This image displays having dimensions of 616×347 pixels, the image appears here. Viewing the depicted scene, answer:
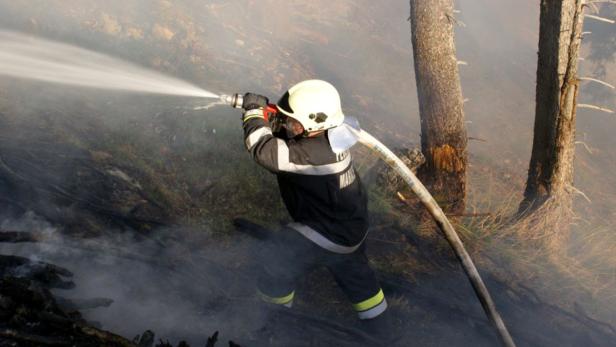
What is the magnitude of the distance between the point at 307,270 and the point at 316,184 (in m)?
0.88

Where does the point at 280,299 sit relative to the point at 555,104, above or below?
below

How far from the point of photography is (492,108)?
50.2ft

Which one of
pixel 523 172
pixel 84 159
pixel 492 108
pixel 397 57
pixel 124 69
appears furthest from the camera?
pixel 397 57

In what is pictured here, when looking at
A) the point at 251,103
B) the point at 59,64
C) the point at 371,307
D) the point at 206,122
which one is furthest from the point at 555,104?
the point at 59,64

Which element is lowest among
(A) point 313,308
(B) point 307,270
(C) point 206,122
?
(A) point 313,308

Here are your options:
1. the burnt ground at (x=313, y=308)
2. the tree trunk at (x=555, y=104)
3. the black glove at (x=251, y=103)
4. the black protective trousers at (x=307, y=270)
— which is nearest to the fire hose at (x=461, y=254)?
the burnt ground at (x=313, y=308)

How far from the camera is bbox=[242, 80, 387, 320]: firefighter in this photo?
11.0 ft

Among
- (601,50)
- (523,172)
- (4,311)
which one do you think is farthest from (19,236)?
(601,50)

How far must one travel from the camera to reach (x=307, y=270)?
402 centimetres

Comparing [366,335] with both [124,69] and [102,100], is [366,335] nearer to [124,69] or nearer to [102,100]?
[102,100]

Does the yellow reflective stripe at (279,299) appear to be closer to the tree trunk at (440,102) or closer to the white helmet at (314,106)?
the white helmet at (314,106)

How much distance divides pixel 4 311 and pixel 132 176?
2589mm

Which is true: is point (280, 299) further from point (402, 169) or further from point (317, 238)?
point (402, 169)

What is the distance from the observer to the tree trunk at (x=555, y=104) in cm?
505
